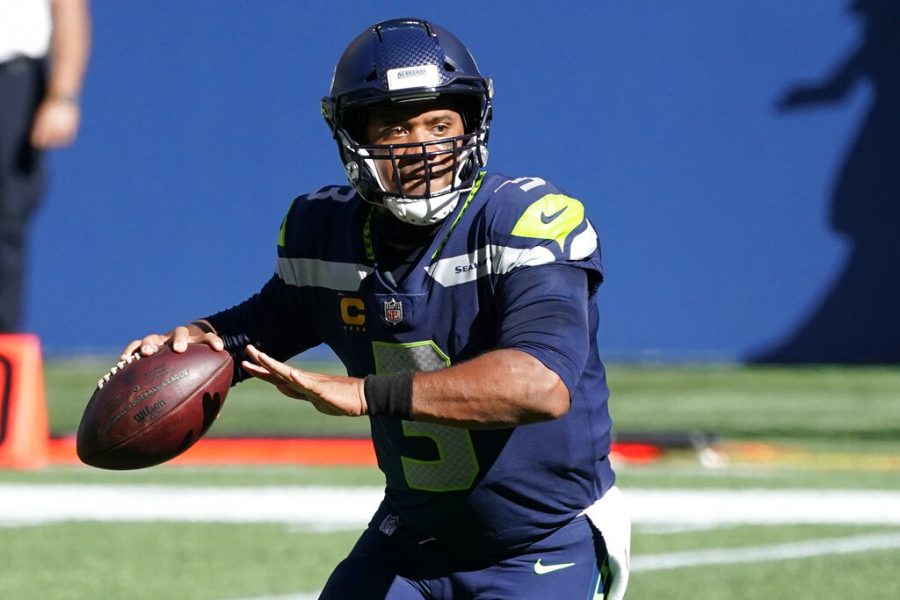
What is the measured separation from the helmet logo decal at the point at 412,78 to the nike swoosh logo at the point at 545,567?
0.98 meters

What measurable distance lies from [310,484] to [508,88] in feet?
16.0

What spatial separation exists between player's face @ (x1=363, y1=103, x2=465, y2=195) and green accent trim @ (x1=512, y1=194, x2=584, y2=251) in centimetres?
18

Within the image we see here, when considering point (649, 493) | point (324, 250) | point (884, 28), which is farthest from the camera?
point (884, 28)

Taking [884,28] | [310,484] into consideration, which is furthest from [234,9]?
[310,484]

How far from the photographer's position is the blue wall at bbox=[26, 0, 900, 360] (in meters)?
11.1

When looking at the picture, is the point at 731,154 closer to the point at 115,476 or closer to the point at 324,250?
the point at 115,476

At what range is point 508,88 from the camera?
11.4m

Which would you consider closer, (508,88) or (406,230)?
(406,230)

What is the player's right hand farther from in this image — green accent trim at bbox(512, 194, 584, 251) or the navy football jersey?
green accent trim at bbox(512, 194, 584, 251)

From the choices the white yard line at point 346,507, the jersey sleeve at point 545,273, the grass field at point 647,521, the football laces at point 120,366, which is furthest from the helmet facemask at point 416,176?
the white yard line at point 346,507

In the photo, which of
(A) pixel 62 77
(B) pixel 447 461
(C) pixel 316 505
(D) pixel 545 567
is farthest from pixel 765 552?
(A) pixel 62 77

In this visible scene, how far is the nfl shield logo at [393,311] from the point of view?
3293 mm

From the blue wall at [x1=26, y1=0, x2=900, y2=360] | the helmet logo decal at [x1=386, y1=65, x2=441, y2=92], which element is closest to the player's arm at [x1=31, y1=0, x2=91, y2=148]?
the blue wall at [x1=26, y1=0, x2=900, y2=360]

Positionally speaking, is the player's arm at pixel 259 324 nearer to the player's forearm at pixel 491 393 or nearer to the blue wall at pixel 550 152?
the player's forearm at pixel 491 393
